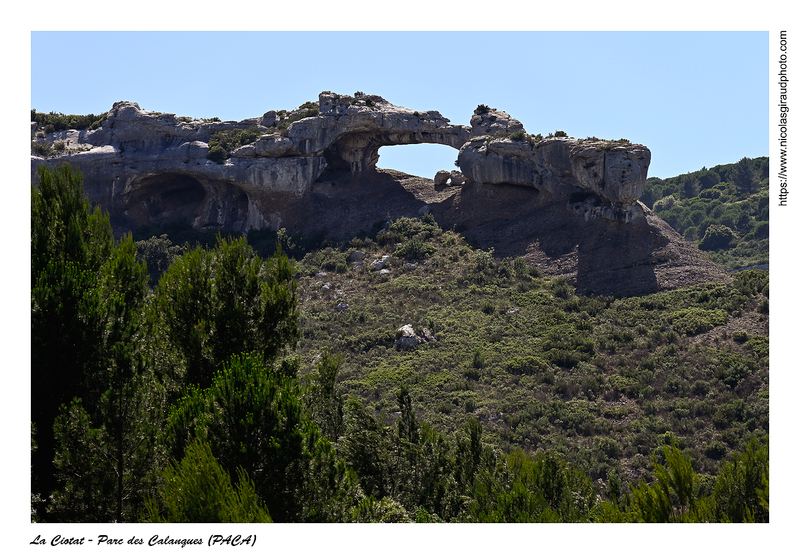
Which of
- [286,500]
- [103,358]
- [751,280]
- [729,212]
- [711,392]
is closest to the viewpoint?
[286,500]

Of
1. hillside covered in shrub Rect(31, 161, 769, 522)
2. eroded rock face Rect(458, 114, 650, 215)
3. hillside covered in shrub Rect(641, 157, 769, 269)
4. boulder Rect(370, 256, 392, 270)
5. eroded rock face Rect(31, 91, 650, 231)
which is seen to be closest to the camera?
hillside covered in shrub Rect(31, 161, 769, 522)

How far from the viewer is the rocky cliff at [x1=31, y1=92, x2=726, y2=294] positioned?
53500 mm

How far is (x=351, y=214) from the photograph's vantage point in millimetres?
64562

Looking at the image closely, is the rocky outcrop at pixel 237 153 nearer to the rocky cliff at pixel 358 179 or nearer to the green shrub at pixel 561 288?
the rocky cliff at pixel 358 179

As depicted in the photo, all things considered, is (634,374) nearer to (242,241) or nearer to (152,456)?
(242,241)

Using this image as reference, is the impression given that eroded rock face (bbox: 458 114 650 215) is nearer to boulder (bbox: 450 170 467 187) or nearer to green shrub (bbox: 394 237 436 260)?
boulder (bbox: 450 170 467 187)

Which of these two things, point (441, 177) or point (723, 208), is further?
point (723, 208)

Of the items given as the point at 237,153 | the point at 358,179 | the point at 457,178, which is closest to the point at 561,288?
the point at 457,178

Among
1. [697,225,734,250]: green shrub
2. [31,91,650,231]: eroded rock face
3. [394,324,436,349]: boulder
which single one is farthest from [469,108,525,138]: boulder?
[697,225,734,250]: green shrub

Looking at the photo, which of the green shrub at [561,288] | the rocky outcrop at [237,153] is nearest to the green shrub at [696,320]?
the green shrub at [561,288]

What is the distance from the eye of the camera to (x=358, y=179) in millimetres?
67375

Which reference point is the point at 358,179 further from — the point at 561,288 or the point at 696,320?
the point at 696,320

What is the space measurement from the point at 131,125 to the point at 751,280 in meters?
53.9

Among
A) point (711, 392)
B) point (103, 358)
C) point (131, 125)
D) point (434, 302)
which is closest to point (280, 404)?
point (103, 358)
